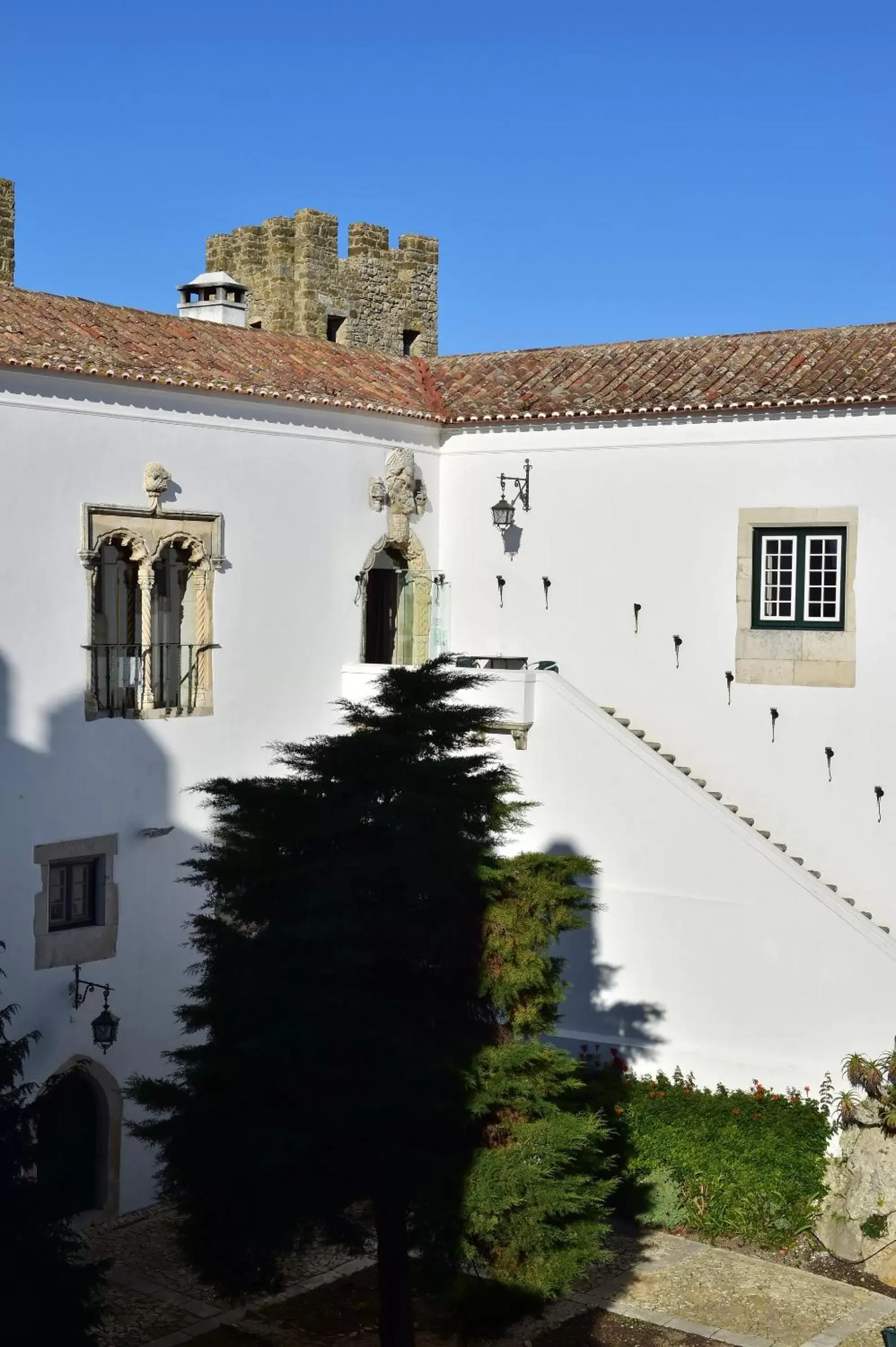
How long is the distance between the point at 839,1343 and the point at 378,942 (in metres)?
5.69

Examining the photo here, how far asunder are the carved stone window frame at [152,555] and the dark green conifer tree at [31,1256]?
564 cm

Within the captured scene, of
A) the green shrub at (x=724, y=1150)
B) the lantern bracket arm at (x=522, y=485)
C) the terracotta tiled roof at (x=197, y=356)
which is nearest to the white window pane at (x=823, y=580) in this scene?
the lantern bracket arm at (x=522, y=485)

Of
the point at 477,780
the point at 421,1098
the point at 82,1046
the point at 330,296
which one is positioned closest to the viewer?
the point at 421,1098

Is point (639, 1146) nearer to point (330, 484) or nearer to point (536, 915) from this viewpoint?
point (536, 915)

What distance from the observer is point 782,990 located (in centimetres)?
1739

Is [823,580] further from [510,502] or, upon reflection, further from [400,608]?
[400,608]

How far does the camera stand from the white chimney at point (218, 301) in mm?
23016

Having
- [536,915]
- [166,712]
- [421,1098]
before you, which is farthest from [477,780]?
[166,712]

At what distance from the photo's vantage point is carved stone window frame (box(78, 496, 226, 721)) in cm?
1673

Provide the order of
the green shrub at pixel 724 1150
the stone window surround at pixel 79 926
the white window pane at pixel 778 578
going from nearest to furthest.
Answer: the stone window surround at pixel 79 926, the green shrub at pixel 724 1150, the white window pane at pixel 778 578

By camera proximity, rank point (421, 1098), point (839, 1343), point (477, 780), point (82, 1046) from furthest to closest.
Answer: point (82, 1046)
point (839, 1343)
point (477, 780)
point (421, 1098)

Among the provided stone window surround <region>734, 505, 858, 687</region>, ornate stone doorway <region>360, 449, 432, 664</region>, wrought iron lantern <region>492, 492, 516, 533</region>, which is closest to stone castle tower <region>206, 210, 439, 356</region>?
ornate stone doorway <region>360, 449, 432, 664</region>

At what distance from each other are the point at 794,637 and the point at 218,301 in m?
9.34

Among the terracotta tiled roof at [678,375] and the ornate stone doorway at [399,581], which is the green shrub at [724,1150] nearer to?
the ornate stone doorway at [399,581]
